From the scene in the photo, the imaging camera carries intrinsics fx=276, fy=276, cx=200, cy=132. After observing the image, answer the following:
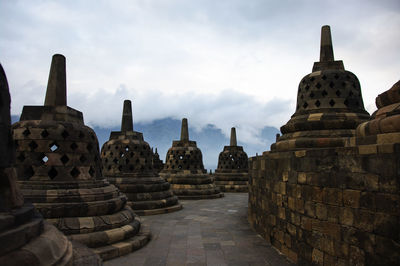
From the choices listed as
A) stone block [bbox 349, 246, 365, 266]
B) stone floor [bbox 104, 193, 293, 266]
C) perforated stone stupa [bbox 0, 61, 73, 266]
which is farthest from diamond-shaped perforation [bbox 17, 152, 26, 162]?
stone block [bbox 349, 246, 365, 266]

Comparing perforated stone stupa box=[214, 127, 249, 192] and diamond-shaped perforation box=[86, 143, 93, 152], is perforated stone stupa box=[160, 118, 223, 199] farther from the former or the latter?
diamond-shaped perforation box=[86, 143, 93, 152]

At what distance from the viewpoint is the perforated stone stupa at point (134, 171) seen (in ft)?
33.9

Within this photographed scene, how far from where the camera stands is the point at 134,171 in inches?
430

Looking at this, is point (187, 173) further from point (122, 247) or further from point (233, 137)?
point (122, 247)

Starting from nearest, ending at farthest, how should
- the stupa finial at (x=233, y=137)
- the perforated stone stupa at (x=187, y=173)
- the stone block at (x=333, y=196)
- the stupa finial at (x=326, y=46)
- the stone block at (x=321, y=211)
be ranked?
1. the stone block at (x=333, y=196)
2. the stone block at (x=321, y=211)
3. the stupa finial at (x=326, y=46)
4. the perforated stone stupa at (x=187, y=173)
5. the stupa finial at (x=233, y=137)

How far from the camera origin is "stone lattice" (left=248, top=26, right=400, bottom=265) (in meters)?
3.32

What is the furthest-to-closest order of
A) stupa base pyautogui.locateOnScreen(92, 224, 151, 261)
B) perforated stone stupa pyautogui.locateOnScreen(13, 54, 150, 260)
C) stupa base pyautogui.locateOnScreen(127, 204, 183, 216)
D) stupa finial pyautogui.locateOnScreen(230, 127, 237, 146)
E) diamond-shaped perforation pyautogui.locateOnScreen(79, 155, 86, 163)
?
1. stupa finial pyautogui.locateOnScreen(230, 127, 237, 146)
2. stupa base pyautogui.locateOnScreen(127, 204, 183, 216)
3. diamond-shaped perforation pyautogui.locateOnScreen(79, 155, 86, 163)
4. perforated stone stupa pyautogui.locateOnScreen(13, 54, 150, 260)
5. stupa base pyautogui.locateOnScreen(92, 224, 151, 261)

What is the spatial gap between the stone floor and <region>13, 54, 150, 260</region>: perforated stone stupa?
478mm

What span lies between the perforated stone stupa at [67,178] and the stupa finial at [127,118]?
16.4ft

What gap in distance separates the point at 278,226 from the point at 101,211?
372cm

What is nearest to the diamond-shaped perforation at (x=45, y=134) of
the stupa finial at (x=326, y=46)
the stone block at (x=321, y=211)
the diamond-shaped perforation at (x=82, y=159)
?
the diamond-shaped perforation at (x=82, y=159)

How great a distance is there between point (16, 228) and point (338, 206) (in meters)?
3.84

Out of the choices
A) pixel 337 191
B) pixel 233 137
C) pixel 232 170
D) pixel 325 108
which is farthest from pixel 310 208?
pixel 233 137

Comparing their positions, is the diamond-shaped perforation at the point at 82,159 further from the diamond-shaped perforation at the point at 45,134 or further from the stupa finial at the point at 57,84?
the stupa finial at the point at 57,84
